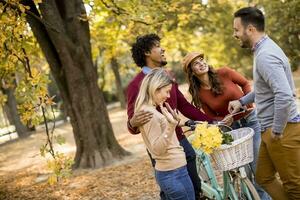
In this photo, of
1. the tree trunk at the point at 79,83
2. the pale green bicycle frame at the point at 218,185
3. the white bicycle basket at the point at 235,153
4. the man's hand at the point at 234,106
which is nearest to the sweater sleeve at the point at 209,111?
the man's hand at the point at 234,106

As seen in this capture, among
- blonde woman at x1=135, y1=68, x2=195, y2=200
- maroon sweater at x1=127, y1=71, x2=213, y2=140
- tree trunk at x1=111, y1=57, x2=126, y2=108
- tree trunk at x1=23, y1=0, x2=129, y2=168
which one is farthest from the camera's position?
tree trunk at x1=111, y1=57, x2=126, y2=108

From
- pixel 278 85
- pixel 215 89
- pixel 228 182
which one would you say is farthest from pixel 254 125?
pixel 278 85

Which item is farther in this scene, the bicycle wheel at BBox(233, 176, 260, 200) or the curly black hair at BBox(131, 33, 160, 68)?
the curly black hair at BBox(131, 33, 160, 68)

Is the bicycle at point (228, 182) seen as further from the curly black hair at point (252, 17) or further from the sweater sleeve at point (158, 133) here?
the curly black hair at point (252, 17)

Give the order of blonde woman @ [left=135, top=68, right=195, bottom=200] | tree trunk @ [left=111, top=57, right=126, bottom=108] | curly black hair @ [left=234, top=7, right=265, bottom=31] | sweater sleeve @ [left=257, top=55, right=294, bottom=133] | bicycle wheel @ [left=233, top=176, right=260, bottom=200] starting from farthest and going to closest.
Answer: tree trunk @ [left=111, top=57, right=126, bottom=108] < bicycle wheel @ [left=233, top=176, right=260, bottom=200] < curly black hair @ [left=234, top=7, right=265, bottom=31] < blonde woman @ [left=135, top=68, right=195, bottom=200] < sweater sleeve @ [left=257, top=55, right=294, bottom=133]

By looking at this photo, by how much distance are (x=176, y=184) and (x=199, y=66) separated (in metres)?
1.51

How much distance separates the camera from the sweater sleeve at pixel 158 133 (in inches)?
141

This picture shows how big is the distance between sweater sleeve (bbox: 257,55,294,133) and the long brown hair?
120 centimetres

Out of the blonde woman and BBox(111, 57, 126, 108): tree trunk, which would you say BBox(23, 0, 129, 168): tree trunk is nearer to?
the blonde woman

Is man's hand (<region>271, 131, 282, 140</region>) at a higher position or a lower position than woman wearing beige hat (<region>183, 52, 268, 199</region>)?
lower

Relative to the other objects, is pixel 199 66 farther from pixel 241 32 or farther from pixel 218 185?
pixel 218 185

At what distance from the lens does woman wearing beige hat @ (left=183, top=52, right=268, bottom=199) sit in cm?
482

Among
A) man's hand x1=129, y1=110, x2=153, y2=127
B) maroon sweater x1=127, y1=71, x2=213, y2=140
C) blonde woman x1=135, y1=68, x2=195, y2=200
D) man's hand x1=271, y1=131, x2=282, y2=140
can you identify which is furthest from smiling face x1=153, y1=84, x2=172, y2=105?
man's hand x1=271, y1=131, x2=282, y2=140

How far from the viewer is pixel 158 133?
371 cm
